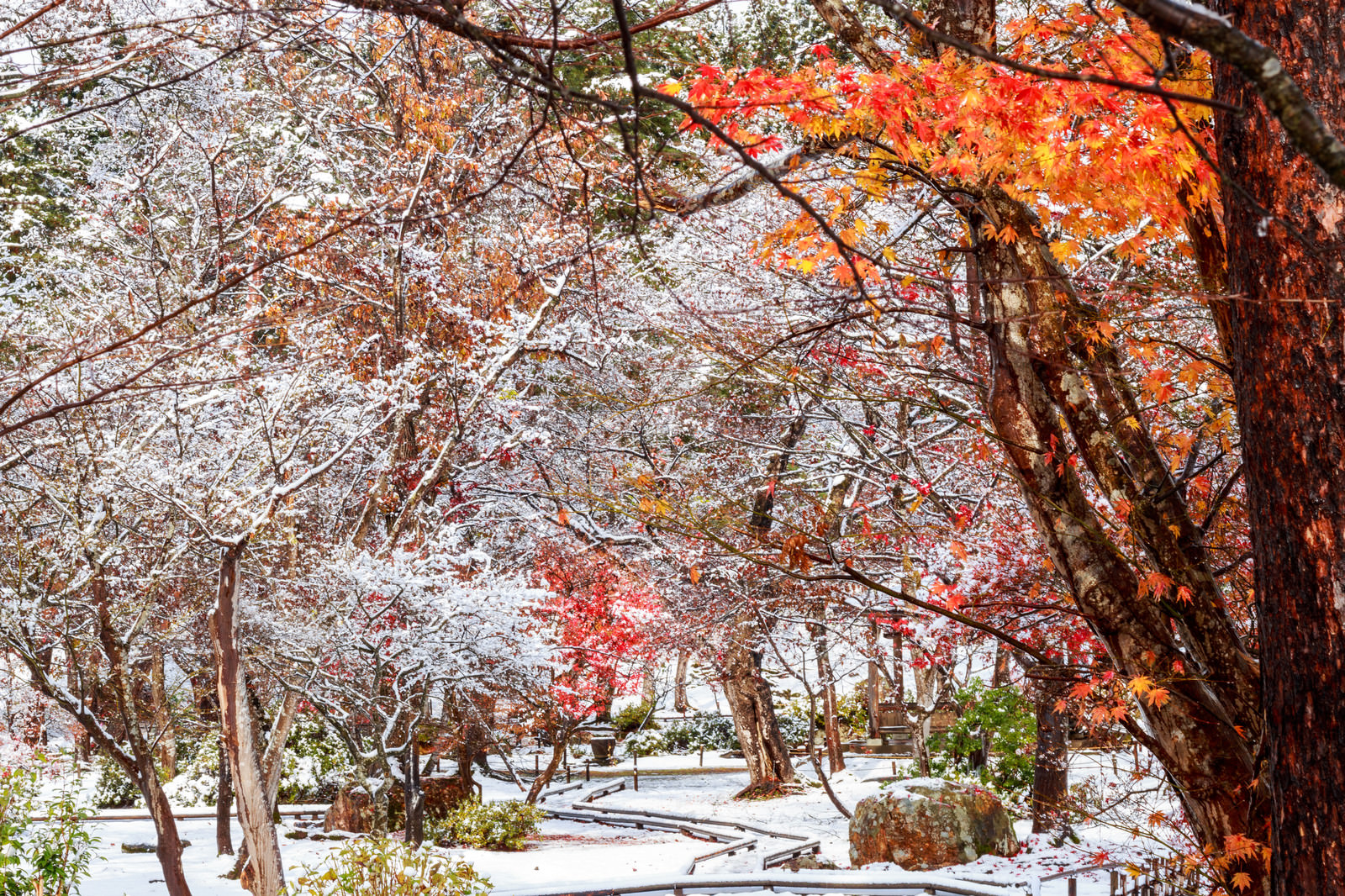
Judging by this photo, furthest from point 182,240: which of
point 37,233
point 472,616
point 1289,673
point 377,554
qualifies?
point 1289,673

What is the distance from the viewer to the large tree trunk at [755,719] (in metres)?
18.8

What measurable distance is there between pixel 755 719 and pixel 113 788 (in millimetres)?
12936

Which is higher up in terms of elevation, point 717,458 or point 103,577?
point 717,458

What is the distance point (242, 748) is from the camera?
9.20 meters

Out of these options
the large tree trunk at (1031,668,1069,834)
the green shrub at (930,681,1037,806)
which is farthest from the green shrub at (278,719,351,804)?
the large tree trunk at (1031,668,1069,834)

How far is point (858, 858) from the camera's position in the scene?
42.3 ft

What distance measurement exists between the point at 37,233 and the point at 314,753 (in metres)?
10.5

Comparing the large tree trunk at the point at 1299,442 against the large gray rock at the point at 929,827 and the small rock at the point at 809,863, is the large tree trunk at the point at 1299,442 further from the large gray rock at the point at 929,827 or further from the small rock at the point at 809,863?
the small rock at the point at 809,863

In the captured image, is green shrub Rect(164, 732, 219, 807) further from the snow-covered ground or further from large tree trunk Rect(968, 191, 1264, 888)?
large tree trunk Rect(968, 191, 1264, 888)

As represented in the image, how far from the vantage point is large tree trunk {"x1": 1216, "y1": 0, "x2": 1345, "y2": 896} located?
9.12ft

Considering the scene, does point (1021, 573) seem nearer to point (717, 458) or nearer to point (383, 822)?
point (383, 822)

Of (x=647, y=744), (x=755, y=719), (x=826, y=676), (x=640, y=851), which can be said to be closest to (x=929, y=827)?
(x=826, y=676)

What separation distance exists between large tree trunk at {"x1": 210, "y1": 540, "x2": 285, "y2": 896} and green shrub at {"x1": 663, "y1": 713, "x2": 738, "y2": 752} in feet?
62.2

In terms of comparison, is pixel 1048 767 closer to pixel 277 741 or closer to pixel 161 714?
pixel 277 741
